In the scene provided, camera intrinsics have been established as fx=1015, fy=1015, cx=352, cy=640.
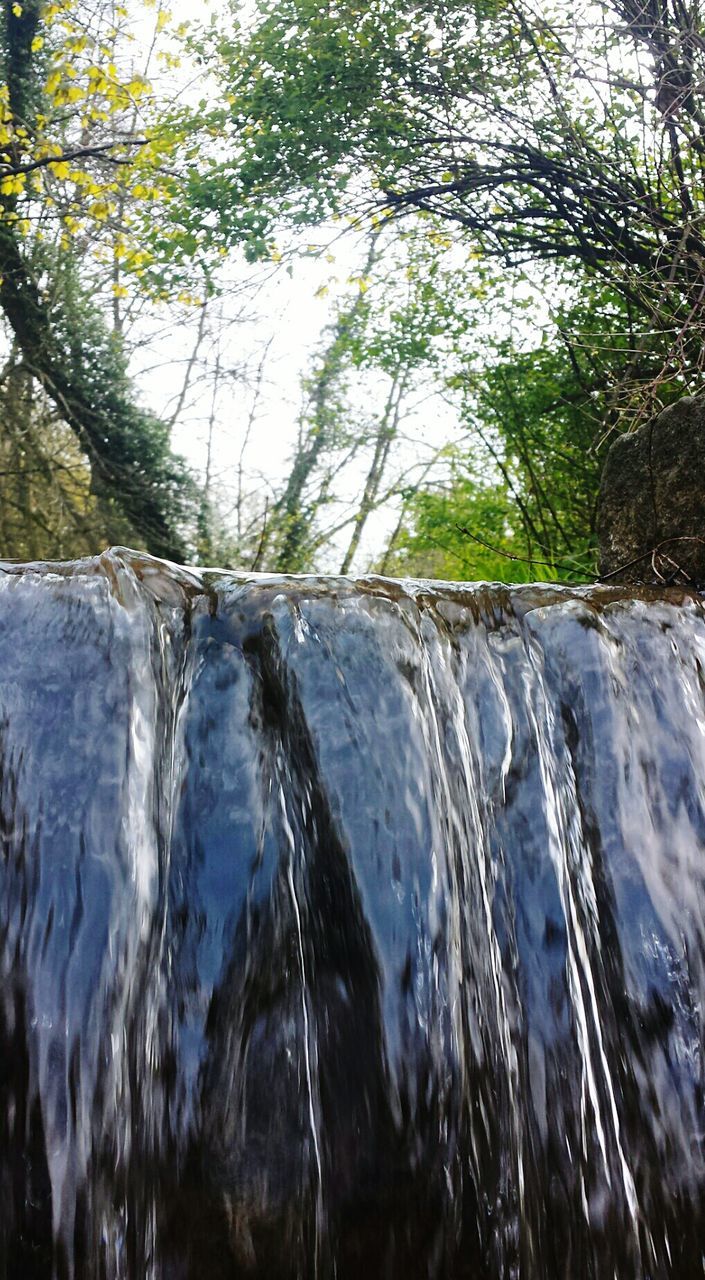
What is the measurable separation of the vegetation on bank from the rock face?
580 millimetres

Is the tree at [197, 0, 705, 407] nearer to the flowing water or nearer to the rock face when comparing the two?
the rock face

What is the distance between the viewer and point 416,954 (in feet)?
4.68

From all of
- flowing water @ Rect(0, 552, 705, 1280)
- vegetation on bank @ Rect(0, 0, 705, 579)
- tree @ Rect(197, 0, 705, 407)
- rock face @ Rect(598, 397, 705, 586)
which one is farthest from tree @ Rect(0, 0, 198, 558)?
flowing water @ Rect(0, 552, 705, 1280)

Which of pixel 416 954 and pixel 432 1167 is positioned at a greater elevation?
pixel 416 954

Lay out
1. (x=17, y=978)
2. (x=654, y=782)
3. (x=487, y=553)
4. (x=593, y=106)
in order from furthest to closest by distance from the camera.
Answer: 1. (x=487, y=553)
2. (x=593, y=106)
3. (x=654, y=782)
4. (x=17, y=978)

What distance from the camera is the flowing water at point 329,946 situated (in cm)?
128

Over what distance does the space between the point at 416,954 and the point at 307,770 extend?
31 centimetres

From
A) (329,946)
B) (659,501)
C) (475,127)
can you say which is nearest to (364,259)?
(475,127)

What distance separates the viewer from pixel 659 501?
2.51 meters

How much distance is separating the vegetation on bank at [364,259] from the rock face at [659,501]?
22.8 inches

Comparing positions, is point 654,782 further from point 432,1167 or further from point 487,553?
point 487,553

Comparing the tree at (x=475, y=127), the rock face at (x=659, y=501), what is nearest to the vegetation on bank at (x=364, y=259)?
the tree at (x=475, y=127)

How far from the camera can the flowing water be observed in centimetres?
128

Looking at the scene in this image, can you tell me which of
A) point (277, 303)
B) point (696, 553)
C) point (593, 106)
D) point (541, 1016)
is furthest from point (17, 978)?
point (277, 303)
